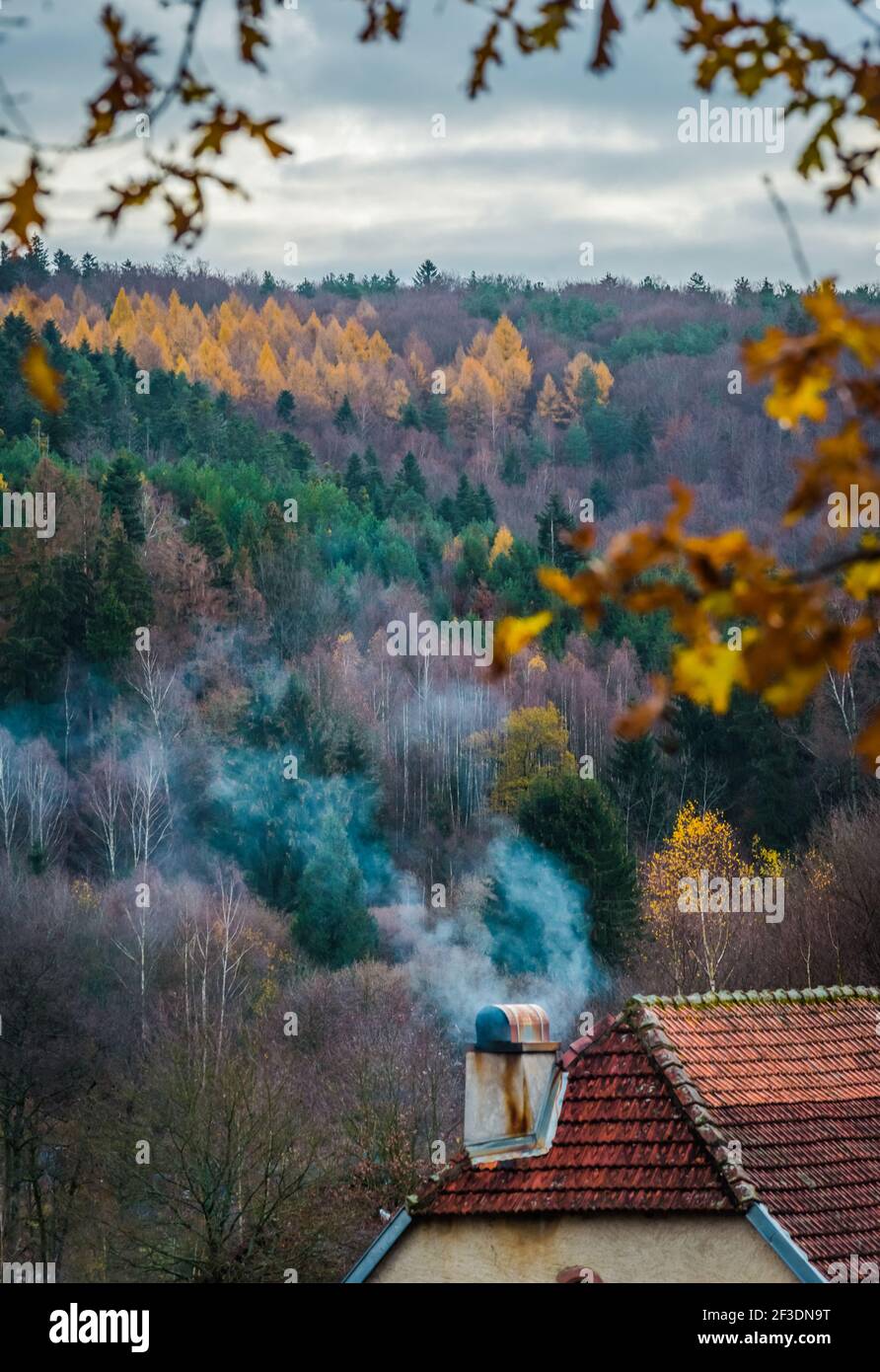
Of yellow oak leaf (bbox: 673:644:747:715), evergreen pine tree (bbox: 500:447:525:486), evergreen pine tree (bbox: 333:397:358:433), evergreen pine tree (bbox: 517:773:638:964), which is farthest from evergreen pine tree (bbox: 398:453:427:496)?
→ yellow oak leaf (bbox: 673:644:747:715)

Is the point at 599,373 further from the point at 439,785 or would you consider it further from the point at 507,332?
the point at 439,785

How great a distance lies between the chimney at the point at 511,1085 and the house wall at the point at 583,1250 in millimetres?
645

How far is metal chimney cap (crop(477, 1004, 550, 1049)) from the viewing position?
1608 centimetres

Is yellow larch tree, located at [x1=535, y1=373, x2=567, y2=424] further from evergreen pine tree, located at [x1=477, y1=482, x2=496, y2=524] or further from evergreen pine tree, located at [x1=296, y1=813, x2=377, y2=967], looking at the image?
evergreen pine tree, located at [x1=296, y1=813, x2=377, y2=967]

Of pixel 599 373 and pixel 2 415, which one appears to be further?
pixel 599 373

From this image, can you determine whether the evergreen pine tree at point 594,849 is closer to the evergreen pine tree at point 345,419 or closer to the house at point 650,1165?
the house at point 650,1165

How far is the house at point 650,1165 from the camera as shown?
1459cm

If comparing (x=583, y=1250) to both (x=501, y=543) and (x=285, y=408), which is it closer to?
(x=501, y=543)

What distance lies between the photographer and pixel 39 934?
169 feet

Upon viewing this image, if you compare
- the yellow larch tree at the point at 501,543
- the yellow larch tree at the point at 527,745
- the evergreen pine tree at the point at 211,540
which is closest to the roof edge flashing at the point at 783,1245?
the yellow larch tree at the point at 527,745

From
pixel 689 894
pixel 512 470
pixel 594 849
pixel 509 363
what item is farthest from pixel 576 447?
pixel 689 894
